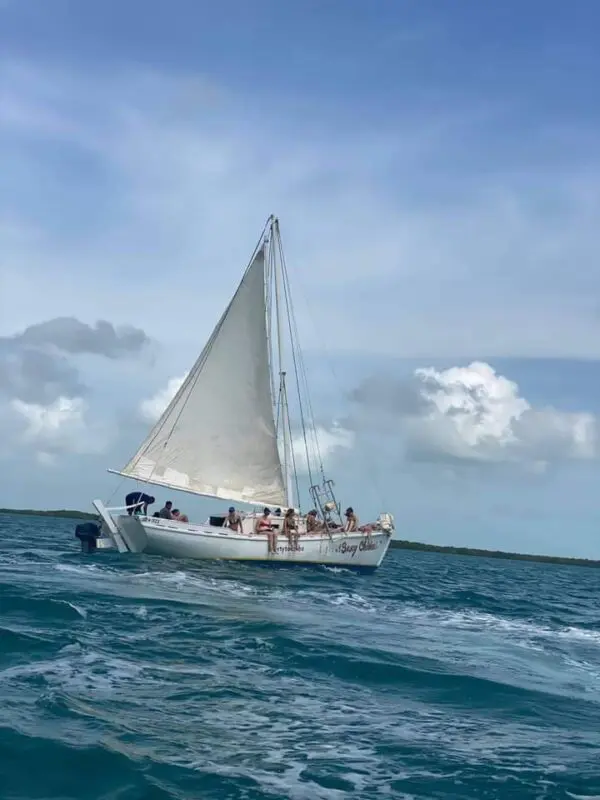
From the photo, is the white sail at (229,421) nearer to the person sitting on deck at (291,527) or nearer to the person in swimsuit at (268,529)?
the person sitting on deck at (291,527)

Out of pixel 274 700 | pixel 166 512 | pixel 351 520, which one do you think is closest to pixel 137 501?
pixel 166 512

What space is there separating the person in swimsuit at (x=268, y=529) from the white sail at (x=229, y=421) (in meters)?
1.09

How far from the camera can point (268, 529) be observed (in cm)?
3828

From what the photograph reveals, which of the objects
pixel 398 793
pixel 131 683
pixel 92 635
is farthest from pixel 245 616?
pixel 398 793

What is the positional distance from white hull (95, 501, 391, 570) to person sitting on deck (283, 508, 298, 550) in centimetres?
19

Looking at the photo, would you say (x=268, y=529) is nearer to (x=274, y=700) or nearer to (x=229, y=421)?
(x=229, y=421)

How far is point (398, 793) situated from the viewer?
8.67m

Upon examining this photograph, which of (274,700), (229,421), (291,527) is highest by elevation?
(229,421)

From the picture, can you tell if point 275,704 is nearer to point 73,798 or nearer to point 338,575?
point 73,798

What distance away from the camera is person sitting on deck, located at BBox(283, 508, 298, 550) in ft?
125

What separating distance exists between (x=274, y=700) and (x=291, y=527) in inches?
1047

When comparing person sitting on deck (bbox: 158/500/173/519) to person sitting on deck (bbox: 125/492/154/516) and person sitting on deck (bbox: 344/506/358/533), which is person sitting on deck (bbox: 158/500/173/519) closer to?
person sitting on deck (bbox: 125/492/154/516)

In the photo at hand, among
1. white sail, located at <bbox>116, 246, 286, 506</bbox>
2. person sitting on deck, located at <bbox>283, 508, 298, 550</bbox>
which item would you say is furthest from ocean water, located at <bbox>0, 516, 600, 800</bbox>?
white sail, located at <bbox>116, 246, 286, 506</bbox>

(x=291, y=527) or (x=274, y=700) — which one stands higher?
(x=291, y=527)
